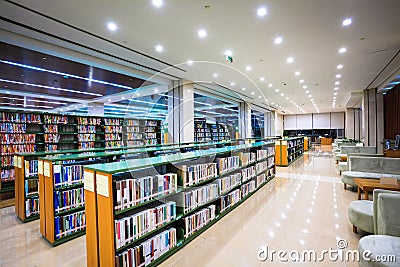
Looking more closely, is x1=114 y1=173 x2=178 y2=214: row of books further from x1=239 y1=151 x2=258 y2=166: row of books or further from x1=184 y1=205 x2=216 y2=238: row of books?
x1=239 y1=151 x2=258 y2=166: row of books

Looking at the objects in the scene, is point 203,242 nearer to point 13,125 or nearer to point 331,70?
point 13,125

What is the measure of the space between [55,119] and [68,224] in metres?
3.95

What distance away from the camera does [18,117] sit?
516cm

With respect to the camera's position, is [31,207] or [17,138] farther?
[17,138]

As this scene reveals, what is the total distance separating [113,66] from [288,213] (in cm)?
640

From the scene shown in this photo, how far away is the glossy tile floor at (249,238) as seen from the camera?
2537mm

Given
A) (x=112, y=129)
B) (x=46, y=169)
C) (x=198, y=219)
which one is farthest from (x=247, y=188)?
(x=112, y=129)

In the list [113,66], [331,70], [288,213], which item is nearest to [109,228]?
[288,213]

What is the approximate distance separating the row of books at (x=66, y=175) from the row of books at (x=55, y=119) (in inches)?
136

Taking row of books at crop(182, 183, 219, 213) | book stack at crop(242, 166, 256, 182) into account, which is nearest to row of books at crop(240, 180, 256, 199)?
book stack at crop(242, 166, 256, 182)

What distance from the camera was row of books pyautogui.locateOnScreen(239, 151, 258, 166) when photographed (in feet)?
15.0

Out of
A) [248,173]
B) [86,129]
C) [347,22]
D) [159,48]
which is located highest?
[159,48]

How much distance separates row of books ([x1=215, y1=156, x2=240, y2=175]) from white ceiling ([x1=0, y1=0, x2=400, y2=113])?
9.20ft

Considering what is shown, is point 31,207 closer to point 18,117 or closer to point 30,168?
point 30,168
